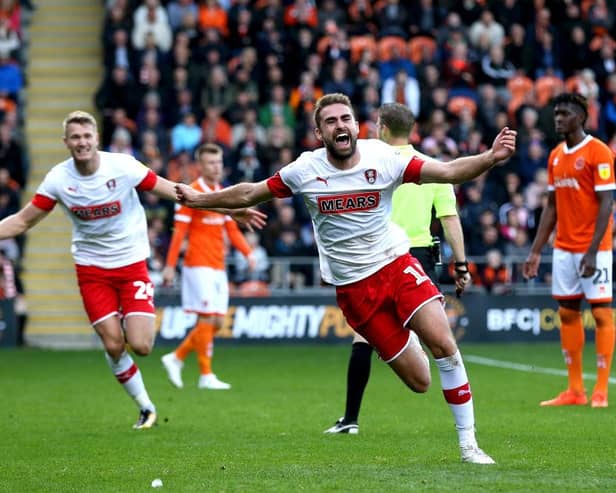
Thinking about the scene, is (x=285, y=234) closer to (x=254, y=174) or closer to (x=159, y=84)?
(x=254, y=174)

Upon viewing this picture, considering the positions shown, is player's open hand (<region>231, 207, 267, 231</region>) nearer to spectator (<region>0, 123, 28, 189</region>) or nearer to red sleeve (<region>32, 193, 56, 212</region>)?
red sleeve (<region>32, 193, 56, 212</region>)

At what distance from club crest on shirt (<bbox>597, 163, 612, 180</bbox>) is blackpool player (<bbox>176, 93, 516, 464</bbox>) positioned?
411 centimetres

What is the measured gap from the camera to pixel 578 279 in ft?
42.0

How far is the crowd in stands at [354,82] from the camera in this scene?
2323cm

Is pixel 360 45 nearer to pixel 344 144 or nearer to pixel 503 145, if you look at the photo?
pixel 344 144

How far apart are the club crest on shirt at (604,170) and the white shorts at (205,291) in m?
5.10

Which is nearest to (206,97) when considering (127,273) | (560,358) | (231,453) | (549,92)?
(549,92)

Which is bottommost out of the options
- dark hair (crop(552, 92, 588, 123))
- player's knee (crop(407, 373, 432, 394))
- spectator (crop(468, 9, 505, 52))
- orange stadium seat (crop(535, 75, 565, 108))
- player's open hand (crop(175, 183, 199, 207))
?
player's knee (crop(407, 373, 432, 394))

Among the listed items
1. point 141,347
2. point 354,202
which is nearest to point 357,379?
point 141,347

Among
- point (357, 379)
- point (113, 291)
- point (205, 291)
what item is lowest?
point (357, 379)

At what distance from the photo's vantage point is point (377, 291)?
895 cm

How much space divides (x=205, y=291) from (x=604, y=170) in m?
5.23

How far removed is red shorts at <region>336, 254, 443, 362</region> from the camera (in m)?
8.81

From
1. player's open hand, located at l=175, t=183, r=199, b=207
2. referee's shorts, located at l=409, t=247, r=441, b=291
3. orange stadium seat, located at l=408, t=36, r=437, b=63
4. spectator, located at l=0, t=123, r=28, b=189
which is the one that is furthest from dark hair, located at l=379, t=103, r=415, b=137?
orange stadium seat, located at l=408, t=36, r=437, b=63
